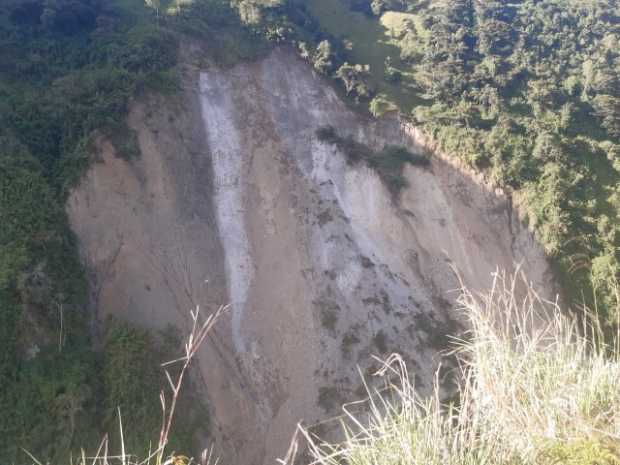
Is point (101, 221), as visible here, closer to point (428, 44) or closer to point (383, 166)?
point (383, 166)

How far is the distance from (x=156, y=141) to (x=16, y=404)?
50.6ft

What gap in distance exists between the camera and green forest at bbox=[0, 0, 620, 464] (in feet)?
50.5

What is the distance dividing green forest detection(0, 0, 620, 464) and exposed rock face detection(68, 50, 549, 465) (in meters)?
1.50

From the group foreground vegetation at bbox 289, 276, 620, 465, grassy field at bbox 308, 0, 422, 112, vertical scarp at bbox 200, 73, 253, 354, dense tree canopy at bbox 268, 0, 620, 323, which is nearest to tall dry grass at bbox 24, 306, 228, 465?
foreground vegetation at bbox 289, 276, 620, 465

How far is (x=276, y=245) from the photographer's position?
24156 mm

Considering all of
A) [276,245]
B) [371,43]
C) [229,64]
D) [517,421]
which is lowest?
[276,245]

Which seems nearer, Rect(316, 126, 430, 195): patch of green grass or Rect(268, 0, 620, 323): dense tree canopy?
Rect(268, 0, 620, 323): dense tree canopy

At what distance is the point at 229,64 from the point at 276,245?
14759 millimetres

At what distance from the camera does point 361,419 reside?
63.8ft

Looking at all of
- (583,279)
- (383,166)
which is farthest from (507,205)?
(383,166)

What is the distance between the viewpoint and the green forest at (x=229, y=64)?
50.5 feet

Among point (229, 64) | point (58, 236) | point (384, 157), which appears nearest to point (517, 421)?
point (58, 236)

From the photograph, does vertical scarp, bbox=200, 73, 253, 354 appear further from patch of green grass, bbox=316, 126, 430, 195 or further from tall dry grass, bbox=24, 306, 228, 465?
patch of green grass, bbox=316, 126, 430, 195

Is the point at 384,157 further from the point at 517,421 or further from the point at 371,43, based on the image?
the point at 517,421
